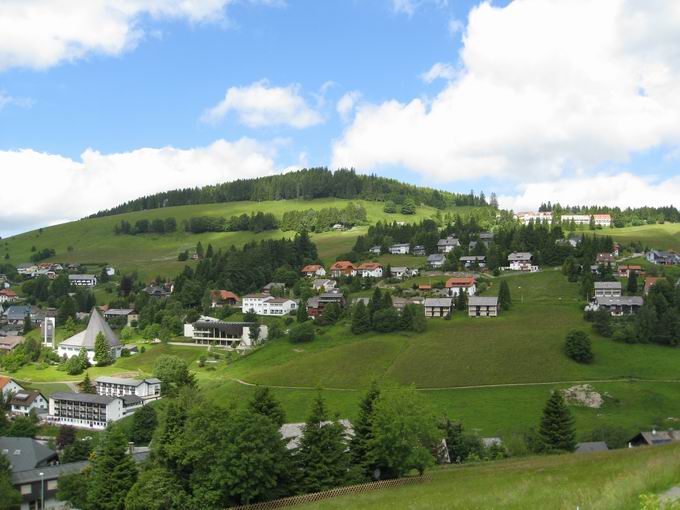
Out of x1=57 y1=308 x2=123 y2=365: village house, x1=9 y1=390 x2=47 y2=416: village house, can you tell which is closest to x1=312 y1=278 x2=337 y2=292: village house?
x1=57 y1=308 x2=123 y2=365: village house

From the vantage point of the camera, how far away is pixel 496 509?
1955 centimetres

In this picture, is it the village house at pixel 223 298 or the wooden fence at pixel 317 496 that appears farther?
the village house at pixel 223 298

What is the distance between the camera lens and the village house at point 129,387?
267 feet

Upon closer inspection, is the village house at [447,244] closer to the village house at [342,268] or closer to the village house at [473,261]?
the village house at [473,261]

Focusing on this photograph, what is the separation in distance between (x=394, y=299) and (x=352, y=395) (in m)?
34.9

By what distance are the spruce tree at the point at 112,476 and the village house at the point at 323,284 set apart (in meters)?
77.8

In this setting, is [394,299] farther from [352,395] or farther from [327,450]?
[327,450]

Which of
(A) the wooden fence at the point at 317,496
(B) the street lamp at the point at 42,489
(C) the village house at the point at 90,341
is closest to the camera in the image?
(A) the wooden fence at the point at 317,496

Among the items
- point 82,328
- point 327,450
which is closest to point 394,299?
point 82,328

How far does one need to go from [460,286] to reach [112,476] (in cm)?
7706

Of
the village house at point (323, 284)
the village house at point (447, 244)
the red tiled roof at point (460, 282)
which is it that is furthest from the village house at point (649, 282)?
the village house at point (323, 284)

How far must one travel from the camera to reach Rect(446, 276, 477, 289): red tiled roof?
353 feet

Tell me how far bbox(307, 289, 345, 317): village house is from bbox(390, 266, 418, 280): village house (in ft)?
65.5

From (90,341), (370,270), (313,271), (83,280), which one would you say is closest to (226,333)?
(90,341)
